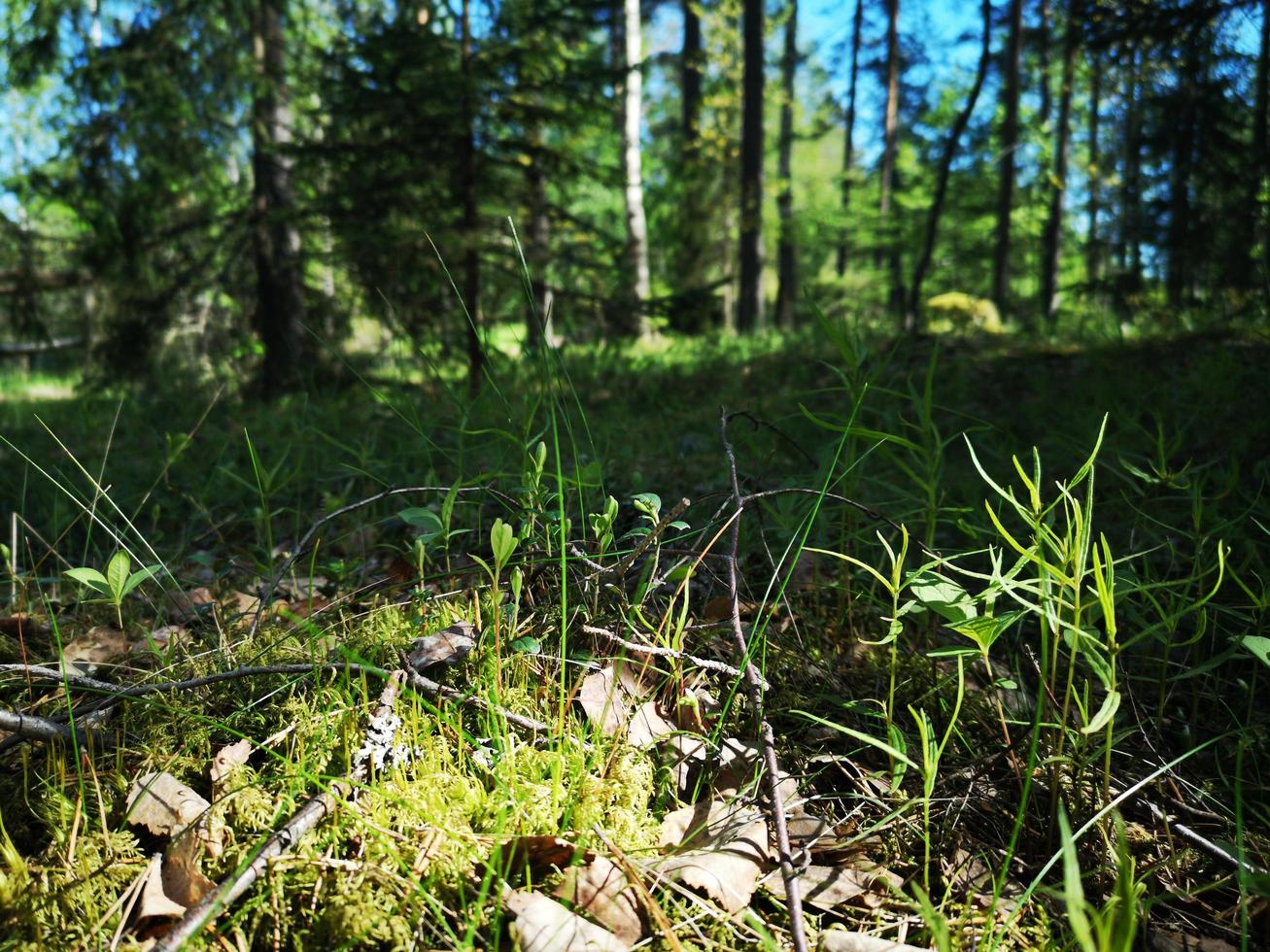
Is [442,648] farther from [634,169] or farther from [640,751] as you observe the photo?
[634,169]

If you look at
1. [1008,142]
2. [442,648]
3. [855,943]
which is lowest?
[855,943]

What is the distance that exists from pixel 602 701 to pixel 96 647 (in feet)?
3.95

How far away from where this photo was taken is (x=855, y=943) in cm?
95

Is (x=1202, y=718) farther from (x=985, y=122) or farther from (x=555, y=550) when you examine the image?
(x=985, y=122)

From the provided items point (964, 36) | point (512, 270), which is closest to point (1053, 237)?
point (964, 36)

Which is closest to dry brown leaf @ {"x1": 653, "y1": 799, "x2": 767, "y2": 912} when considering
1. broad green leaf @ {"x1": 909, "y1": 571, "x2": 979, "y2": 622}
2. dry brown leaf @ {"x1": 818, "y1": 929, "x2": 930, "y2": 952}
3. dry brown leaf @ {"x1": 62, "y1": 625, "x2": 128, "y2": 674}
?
dry brown leaf @ {"x1": 818, "y1": 929, "x2": 930, "y2": 952}

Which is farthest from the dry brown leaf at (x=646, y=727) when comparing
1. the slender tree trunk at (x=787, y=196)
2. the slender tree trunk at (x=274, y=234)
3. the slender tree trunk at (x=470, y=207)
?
the slender tree trunk at (x=787, y=196)

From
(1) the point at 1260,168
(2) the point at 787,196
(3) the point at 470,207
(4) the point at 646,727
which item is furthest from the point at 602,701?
(2) the point at 787,196

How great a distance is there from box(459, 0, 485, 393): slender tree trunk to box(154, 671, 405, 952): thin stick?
421 centimetres

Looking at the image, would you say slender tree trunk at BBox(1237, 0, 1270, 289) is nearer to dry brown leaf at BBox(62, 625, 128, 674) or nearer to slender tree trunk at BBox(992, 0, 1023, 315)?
slender tree trunk at BBox(992, 0, 1023, 315)

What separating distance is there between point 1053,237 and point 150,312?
15.8m

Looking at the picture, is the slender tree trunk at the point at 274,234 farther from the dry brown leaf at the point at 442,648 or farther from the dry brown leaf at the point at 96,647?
the dry brown leaf at the point at 442,648

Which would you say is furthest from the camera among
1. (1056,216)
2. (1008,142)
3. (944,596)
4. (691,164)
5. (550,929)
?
(1056,216)

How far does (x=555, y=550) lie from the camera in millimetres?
1528
